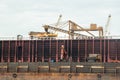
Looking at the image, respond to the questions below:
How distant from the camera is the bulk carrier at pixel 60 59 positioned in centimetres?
7675

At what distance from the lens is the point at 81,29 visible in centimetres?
13125

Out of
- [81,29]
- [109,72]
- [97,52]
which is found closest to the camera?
[109,72]

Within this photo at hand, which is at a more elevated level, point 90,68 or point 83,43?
point 83,43

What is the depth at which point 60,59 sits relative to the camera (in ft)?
302

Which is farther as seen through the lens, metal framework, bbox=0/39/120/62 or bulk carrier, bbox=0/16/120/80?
metal framework, bbox=0/39/120/62

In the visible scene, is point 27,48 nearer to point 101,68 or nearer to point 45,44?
point 45,44

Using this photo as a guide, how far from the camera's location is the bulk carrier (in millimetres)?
76750

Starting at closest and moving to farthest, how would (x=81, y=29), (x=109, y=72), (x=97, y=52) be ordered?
(x=109, y=72) < (x=97, y=52) < (x=81, y=29)

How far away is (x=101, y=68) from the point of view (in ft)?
251

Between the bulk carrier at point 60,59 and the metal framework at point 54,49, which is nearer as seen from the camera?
the bulk carrier at point 60,59

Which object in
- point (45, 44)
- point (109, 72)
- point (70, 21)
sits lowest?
point (109, 72)

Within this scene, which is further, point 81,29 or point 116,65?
point 81,29

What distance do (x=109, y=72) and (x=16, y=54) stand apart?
95.5 feet

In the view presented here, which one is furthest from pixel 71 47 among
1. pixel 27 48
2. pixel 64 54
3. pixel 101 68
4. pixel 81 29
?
pixel 81 29
